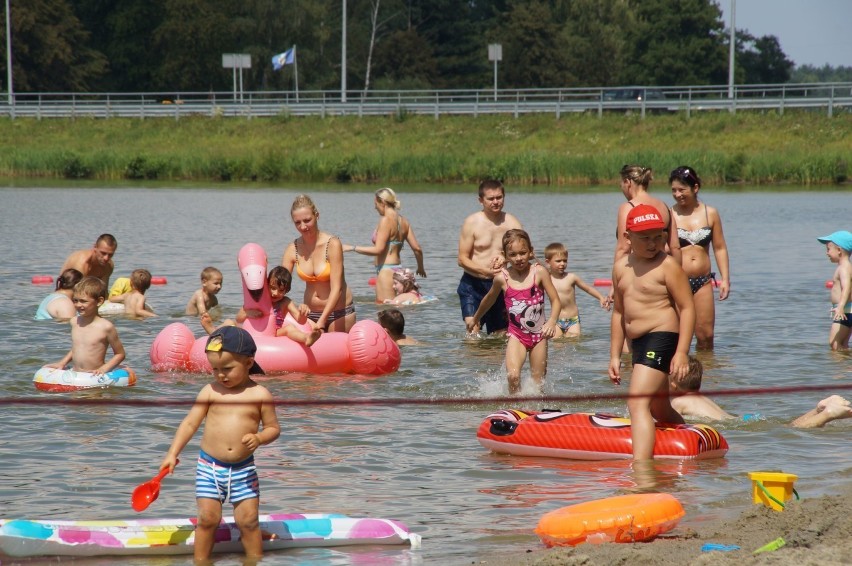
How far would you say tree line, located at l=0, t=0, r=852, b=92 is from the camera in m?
66.6

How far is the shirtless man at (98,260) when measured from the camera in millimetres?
12922

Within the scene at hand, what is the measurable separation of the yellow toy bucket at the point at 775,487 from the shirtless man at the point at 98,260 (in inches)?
337

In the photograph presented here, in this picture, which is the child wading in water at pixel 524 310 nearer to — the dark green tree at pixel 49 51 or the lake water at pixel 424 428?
the lake water at pixel 424 428

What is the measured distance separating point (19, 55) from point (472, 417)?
196 ft

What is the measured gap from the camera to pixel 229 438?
18.5 feet

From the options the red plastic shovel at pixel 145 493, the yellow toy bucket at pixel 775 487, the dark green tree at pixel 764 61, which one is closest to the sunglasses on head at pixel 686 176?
the yellow toy bucket at pixel 775 487

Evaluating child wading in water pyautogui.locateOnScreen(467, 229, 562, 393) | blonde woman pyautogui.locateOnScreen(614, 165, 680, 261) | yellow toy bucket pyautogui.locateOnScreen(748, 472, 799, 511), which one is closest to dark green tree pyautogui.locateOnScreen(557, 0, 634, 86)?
blonde woman pyautogui.locateOnScreen(614, 165, 680, 261)

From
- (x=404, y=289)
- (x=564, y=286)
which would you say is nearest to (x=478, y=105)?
(x=404, y=289)

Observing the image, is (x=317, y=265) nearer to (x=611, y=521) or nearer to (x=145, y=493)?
(x=145, y=493)

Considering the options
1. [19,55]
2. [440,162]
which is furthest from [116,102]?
[440,162]

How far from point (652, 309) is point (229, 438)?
106 inches

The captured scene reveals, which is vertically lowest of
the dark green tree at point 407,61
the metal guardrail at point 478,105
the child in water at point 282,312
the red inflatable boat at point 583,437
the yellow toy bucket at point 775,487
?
the red inflatable boat at point 583,437

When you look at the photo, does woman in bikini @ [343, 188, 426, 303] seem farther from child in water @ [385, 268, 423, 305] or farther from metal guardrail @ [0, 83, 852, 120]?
metal guardrail @ [0, 83, 852, 120]

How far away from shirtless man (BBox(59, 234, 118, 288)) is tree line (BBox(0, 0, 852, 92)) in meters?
53.3
